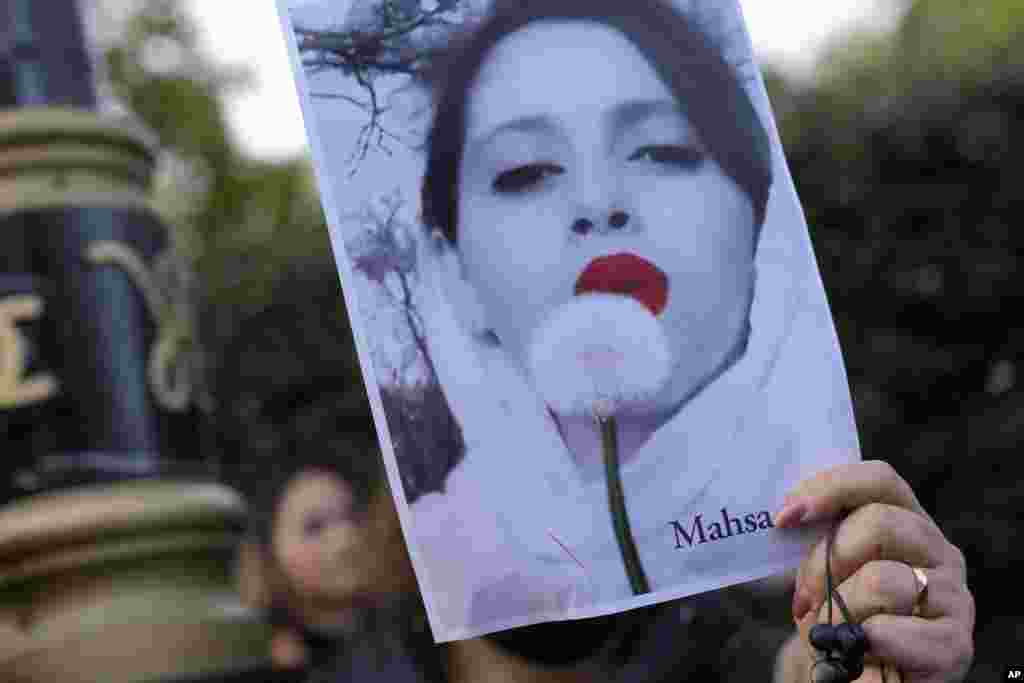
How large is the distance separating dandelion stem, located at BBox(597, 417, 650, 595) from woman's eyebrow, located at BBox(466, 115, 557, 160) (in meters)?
0.31

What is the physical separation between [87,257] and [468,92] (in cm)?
209

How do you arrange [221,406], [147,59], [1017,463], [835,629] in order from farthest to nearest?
[147,59]
[221,406]
[1017,463]
[835,629]

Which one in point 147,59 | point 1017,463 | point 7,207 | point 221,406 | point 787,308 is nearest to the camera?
point 787,308

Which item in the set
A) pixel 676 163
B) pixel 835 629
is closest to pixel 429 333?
pixel 676 163

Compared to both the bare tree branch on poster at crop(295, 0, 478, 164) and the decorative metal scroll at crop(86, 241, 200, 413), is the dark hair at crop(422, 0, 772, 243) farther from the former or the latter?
the decorative metal scroll at crop(86, 241, 200, 413)

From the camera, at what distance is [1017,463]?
741 centimetres

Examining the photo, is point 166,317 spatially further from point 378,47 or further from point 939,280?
point 939,280

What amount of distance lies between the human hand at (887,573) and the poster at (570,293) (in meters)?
0.04

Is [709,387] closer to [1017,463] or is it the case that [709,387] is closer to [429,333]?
[429,333]

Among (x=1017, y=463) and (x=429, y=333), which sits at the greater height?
(x=429, y=333)

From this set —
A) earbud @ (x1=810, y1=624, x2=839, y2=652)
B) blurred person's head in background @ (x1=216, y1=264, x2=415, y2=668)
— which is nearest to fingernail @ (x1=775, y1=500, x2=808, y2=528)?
earbud @ (x1=810, y1=624, x2=839, y2=652)

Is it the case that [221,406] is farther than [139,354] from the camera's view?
Yes

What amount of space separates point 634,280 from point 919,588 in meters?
0.41

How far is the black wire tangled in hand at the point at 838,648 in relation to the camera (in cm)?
164
